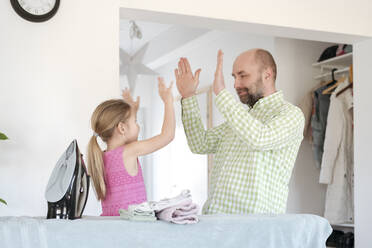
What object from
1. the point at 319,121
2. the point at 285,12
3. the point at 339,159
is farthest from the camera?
the point at 319,121

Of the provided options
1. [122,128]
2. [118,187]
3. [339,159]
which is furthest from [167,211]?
[339,159]

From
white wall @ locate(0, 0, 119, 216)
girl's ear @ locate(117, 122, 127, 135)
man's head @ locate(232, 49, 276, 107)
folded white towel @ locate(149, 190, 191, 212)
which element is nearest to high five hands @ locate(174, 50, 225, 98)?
man's head @ locate(232, 49, 276, 107)

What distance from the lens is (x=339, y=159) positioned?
13.1 ft

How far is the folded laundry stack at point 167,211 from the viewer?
4.05 feet

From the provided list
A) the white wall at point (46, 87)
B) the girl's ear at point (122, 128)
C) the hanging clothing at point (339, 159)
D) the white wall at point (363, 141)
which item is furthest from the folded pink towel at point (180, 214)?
the hanging clothing at point (339, 159)

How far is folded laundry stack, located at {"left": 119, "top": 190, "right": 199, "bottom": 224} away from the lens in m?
1.23

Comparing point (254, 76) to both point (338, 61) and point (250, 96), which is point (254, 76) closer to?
point (250, 96)

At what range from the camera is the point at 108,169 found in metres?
1.70

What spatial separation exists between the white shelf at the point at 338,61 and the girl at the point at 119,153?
8.76ft

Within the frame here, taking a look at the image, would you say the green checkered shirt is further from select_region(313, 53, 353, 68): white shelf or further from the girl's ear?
select_region(313, 53, 353, 68): white shelf

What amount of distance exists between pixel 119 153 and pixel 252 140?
463 mm

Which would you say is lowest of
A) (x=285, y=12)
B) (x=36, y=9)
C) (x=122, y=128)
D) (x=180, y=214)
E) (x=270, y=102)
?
(x=180, y=214)

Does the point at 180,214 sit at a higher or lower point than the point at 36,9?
lower

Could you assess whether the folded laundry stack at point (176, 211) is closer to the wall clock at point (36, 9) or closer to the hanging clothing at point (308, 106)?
the wall clock at point (36, 9)
